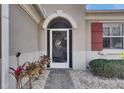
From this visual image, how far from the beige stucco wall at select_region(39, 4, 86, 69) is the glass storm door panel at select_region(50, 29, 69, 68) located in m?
0.52

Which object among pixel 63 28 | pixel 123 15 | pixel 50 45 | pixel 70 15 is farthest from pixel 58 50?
pixel 123 15

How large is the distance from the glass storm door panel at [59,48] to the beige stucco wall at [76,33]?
524mm

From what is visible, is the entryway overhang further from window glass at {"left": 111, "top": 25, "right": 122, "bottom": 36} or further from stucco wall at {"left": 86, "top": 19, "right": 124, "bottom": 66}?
window glass at {"left": 111, "top": 25, "right": 122, "bottom": 36}

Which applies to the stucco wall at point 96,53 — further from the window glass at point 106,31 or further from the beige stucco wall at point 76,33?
the window glass at point 106,31

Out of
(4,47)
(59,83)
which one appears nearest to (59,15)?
(59,83)

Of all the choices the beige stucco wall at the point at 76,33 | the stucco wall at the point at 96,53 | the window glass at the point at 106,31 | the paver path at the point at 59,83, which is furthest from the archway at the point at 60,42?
the paver path at the point at 59,83

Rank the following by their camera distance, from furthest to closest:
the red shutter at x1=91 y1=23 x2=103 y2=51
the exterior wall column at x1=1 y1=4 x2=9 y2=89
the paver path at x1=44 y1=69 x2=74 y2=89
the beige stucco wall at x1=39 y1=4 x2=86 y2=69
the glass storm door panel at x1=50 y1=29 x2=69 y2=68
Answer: the glass storm door panel at x1=50 y1=29 x2=69 y2=68 < the red shutter at x1=91 y1=23 x2=103 y2=51 < the beige stucco wall at x1=39 y1=4 x2=86 y2=69 < the paver path at x1=44 y1=69 x2=74 y2=89 < the exterior wall column at x1=1 y1=4 x2=9 y2=89

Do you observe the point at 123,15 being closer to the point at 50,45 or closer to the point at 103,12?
the point at 103,12

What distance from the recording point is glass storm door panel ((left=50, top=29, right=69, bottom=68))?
13.7m

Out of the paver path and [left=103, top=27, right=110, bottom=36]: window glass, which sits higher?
[left=103, top=27, right=110, bottom=36]: window glass

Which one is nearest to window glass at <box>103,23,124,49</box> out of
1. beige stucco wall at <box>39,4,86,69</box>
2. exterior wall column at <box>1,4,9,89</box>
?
beige stucco wall at <box>39,4,86,69</box>

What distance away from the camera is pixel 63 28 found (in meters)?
13.6

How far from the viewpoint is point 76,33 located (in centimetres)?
1341
